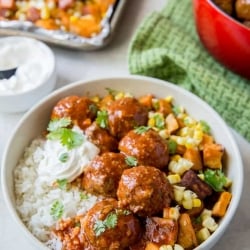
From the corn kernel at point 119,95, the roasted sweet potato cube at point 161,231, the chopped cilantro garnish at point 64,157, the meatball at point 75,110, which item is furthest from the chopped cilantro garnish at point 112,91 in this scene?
the roasted sweet potato cube at point 161,231

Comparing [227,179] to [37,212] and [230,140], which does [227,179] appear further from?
[37,212]

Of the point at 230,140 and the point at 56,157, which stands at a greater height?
the point at 230,140

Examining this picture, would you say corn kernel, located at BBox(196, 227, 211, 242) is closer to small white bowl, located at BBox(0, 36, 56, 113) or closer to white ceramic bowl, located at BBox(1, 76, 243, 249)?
white ceramic bowl, located at BBox(1, 76, 243, 249)

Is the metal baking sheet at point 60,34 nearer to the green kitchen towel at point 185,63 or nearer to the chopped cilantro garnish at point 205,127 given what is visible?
the green kitchen towel at point 185,63

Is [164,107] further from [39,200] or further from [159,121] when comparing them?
[39,200]

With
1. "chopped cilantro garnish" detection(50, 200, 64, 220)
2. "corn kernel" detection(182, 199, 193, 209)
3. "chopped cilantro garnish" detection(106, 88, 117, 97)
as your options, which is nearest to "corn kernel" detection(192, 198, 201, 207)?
"corn kernel" detection(182, 199, 193, 209)

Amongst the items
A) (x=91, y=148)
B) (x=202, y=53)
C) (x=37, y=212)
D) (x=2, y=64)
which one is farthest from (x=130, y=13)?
(x=37, y=212)

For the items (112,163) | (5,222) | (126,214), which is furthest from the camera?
(5,222)
